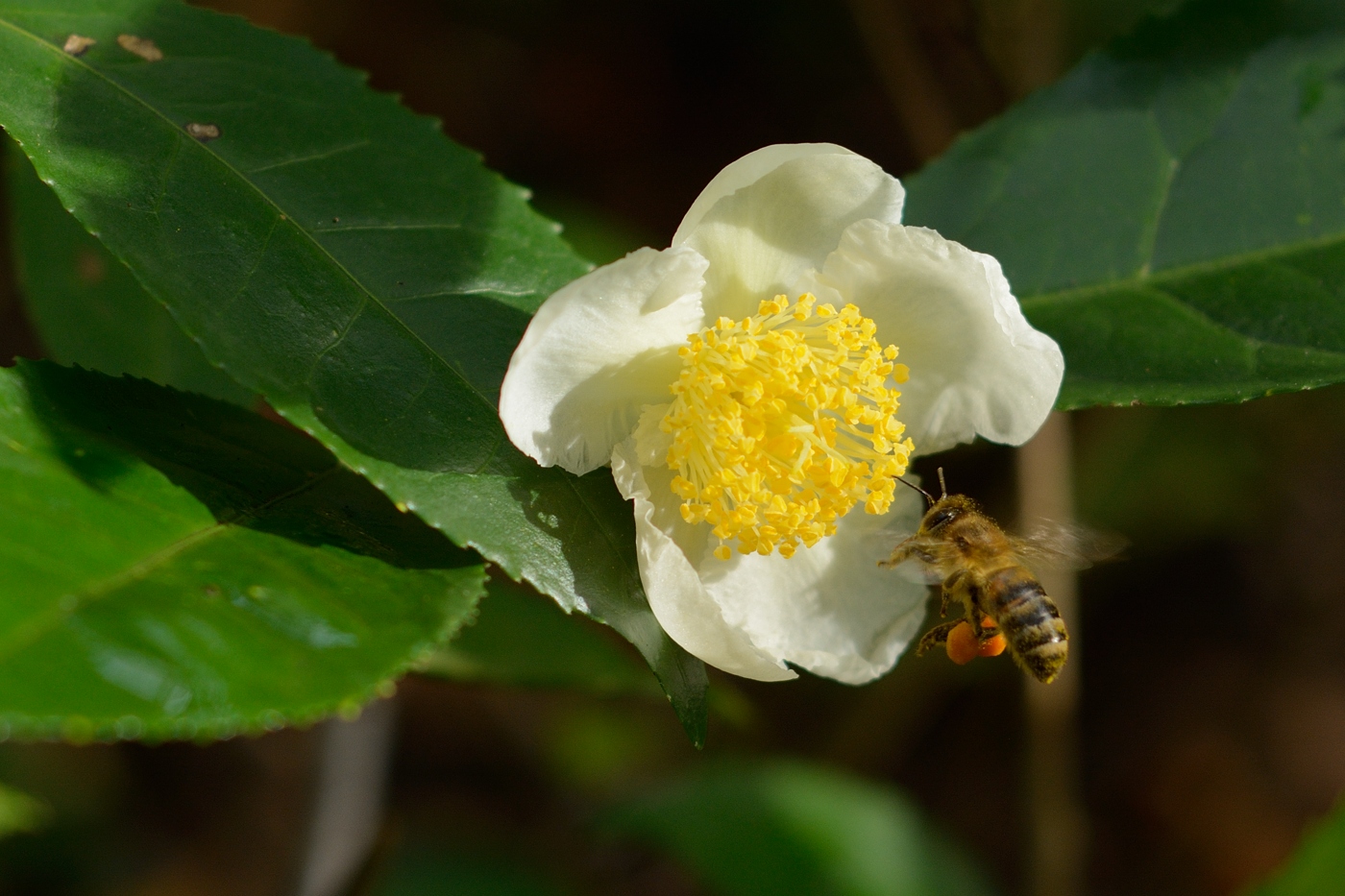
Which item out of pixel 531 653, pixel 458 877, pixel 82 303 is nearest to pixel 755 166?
pixel 531 653

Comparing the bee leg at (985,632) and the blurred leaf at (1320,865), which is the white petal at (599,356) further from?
the blurred leaf at (1320,865)

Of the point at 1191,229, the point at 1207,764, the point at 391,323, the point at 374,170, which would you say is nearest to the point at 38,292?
the point at 374,170

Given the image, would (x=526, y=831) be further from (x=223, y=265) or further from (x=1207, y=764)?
(x=223, y=265)

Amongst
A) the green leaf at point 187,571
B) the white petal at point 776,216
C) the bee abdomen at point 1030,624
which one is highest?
the white petal at point 776,216

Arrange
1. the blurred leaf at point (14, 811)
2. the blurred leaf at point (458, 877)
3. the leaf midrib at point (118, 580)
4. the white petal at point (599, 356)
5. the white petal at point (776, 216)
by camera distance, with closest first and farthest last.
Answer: the leaf midrib at point (118, 580) < the white petal at point (599, 356) < the white petal at point (776, 216) < the blurred leaf at point (14, 811) < the blurred leaf at point (458, 877)

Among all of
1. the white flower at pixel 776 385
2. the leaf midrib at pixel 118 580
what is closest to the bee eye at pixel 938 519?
the white flower at pixel 776 385
